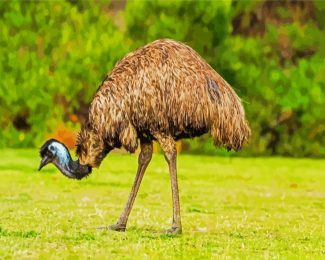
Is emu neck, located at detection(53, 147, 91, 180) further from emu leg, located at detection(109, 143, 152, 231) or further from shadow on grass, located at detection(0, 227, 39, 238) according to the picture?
shadow on grass, located at detection(0, 227, 39, 238)

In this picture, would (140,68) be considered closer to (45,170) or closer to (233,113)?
(233,113)

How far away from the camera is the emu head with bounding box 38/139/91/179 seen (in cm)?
1480

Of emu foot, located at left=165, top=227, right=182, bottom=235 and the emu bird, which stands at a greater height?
the emu bird

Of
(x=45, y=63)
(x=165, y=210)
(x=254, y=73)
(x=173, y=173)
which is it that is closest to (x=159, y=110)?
(x=173, y=173)

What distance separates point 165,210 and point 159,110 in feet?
18.3

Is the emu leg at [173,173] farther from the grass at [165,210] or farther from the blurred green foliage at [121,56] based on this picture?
the blurred green foliage at [121,56]

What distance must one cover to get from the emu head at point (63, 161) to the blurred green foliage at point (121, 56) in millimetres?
23311

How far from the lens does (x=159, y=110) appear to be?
14.4m

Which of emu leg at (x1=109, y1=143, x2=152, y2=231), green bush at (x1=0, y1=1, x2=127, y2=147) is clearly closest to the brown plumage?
emu leg at (x1=109, y1=143, x2=152, y2=231)

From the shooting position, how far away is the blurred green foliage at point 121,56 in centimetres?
3850

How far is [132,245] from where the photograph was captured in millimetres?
13195

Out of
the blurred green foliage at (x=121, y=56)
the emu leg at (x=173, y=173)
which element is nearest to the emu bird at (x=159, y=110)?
the emu leg at (x=173, y=173)

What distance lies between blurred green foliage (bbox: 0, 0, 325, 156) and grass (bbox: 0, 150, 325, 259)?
3392mm

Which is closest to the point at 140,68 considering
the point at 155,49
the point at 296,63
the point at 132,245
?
the point at 155,49
